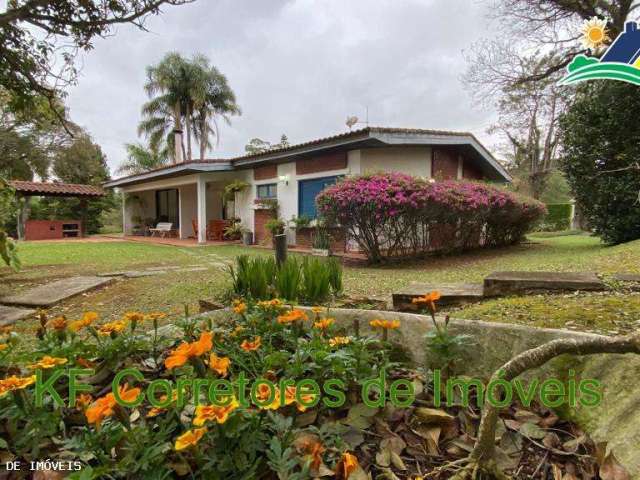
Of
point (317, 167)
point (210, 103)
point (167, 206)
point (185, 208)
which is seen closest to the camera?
point (317, 167)

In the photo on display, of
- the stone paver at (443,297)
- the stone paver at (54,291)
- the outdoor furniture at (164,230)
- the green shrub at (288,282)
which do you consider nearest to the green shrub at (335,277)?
the green shrub at (288,282)

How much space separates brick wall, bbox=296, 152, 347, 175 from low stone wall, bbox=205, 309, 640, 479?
897cm

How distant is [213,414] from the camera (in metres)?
0.87

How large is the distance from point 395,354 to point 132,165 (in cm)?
3316

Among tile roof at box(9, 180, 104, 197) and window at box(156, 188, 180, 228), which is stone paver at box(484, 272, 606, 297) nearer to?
window at box(156, 188, 180, 228)

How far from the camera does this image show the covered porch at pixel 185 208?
1471 centimetres

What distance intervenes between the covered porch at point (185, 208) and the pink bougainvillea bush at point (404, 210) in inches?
306

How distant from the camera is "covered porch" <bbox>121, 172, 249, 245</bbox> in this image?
1471cm

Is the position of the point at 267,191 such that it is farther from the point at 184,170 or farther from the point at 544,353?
the point at 544,353

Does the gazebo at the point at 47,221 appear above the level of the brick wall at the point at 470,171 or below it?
below

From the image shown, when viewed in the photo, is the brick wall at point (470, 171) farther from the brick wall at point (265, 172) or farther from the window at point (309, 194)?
the brick wall at point (265, 172)

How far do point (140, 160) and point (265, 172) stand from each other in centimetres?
2092

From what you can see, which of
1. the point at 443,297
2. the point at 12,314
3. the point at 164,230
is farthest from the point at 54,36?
the point at 164,230

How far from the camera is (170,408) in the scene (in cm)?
107
